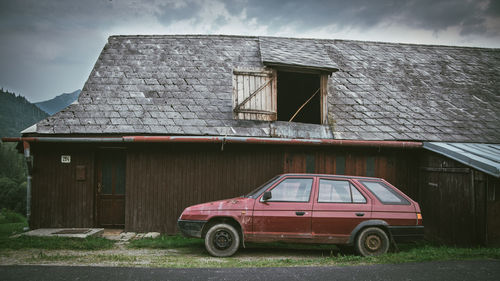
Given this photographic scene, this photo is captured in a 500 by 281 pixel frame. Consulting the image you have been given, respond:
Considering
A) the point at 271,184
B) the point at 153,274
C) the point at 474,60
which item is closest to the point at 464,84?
the point at 474,60

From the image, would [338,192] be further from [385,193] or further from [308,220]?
[385,193]

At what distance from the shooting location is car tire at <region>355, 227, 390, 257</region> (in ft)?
22.7

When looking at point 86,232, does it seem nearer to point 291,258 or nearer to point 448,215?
point 291,258

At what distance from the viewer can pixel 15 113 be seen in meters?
93.2

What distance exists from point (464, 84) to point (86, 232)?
12858 millimetres

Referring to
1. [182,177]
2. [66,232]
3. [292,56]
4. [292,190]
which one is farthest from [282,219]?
[292,56]

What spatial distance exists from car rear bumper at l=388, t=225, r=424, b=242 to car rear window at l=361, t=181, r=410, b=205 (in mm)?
477

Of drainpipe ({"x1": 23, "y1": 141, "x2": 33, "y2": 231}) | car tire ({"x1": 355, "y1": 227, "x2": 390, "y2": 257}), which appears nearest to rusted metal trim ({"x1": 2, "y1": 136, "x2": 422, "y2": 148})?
drainpipe ({"x1": 23, "y1": 141, "x2": 33, "y2": 231})

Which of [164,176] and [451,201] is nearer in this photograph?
[451,201]

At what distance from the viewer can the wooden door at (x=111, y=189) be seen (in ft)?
33.0

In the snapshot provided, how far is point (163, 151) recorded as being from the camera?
9.56 meters

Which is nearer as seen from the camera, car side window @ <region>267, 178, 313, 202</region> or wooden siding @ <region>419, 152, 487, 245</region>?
car side window @ <region>267, 178, 313, 202</region>

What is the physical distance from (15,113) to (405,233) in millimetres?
107195

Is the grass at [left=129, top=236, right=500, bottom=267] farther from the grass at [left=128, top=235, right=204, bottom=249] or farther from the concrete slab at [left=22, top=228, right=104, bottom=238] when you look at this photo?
the concrete slab at [left=22, top=228, right=104, bottom=238]
